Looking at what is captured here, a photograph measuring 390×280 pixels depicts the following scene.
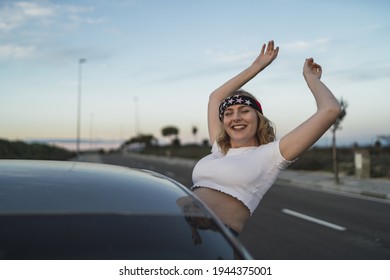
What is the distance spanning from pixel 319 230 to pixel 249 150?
598 centimetres

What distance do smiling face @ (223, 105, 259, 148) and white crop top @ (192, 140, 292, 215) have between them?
0.20 m

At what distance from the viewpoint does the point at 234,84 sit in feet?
11.0

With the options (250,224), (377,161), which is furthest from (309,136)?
(377,161)

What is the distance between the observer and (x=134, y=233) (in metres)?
1.78

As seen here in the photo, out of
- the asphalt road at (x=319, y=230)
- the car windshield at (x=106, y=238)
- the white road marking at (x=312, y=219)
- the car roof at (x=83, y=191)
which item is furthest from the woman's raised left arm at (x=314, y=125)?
the white road marking at (x=312, y=219)

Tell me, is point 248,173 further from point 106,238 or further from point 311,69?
point 106,238

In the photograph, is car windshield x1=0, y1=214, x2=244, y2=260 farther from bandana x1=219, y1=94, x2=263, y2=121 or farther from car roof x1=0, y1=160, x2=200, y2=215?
bandana x1=219, y1=94, x2=263, y2=121

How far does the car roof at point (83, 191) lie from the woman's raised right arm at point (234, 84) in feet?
3.40

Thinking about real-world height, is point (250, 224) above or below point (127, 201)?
below

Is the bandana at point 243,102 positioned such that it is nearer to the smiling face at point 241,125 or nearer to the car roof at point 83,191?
the smiling face at point 241,125

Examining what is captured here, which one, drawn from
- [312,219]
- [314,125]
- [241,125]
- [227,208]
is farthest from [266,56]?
[312,219]

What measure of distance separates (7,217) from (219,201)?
4.09 feet
